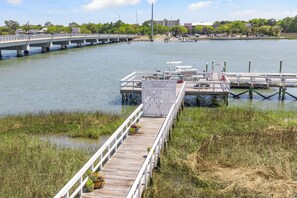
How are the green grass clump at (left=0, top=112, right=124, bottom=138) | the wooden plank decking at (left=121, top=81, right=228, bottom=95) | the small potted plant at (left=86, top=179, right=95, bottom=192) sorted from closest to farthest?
1. the small potted plant at (left=86, top=179, right=95, bottom=192)
2. the green grass clump at (left=0, top=112, right=124, bottom=138)
3. the wooden plank decking at (left=121, top=81, right=228, bottom=95)

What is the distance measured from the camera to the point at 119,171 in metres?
11.3

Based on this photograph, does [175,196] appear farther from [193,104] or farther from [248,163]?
[193,104]

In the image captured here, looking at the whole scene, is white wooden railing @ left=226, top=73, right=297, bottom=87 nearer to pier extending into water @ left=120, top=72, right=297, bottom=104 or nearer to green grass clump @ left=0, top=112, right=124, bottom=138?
pier extending into water @ left=120, top=72, right=297, bottom=104

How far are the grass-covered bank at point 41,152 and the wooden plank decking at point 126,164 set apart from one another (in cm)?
169

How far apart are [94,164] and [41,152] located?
2.96 metres

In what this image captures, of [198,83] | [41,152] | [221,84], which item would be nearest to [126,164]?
[41,152]

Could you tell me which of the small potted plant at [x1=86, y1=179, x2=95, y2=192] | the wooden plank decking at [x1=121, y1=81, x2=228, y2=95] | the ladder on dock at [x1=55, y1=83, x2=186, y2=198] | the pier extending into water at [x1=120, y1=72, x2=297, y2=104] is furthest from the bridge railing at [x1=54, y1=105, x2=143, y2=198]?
the pier extending into water at [x1=120, y1=72, x2=297, y2=104]

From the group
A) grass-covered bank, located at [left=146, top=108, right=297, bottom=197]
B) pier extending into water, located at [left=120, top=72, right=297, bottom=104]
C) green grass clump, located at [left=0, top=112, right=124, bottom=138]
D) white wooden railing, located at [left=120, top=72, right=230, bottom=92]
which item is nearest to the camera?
grass-covered bank, located at [left=146, top=108, right=297, bottom=197]

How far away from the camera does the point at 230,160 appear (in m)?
13.4

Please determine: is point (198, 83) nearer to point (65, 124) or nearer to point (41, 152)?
point (65, 124)

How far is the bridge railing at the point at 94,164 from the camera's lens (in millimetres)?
8820

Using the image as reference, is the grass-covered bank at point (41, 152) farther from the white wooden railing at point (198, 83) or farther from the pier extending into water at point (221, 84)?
the pier extending into water at point (221, 84)

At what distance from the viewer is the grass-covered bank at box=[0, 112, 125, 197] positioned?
37.9ft

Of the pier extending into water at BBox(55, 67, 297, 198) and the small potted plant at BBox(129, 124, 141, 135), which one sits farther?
the small potted plant at BBox(129, 124, 141, 135)
